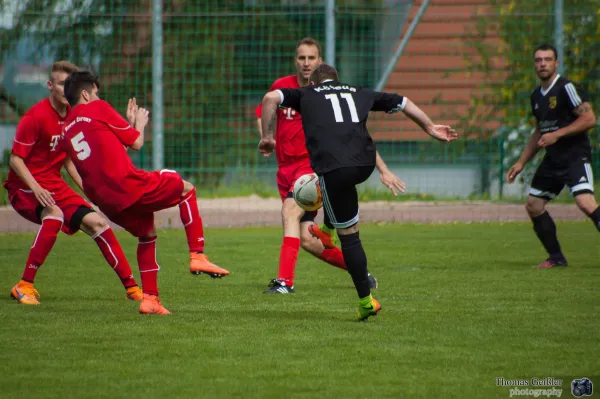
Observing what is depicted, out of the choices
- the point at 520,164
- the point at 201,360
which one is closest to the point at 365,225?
the point at 520,164

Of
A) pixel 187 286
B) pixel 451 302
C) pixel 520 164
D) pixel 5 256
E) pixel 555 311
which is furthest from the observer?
pixel 5 256

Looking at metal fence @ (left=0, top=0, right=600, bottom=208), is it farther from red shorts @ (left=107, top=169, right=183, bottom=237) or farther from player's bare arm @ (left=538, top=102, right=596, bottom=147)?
red shorts @ (left=107, top=169, right=183, bottom=237)

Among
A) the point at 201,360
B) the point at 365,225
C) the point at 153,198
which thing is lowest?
the point at 365,225

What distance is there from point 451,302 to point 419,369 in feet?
8.37

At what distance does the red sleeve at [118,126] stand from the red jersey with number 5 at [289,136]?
2.15m

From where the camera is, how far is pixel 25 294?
27.1 feet

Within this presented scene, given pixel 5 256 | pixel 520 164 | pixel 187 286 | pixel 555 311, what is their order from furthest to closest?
pixel 5 256 → pixel 520 164 → pixel 187 286 → pixel 555 311

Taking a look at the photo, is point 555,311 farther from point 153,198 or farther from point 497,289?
point 153,198

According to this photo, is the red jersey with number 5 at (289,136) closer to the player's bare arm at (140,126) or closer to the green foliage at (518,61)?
the player's bare arm at (140,126)

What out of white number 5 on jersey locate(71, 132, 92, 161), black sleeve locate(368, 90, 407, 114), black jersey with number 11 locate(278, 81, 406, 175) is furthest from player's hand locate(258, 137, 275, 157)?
white number 5 on jersey locate(71, 132, 92, 161)

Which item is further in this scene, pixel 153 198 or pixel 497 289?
pixel 497 289

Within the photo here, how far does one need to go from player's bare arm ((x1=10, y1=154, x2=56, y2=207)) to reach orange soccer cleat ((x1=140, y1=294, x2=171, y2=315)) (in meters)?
1.39

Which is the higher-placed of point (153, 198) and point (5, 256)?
point (153, 198)

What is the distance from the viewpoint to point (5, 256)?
12062mm
